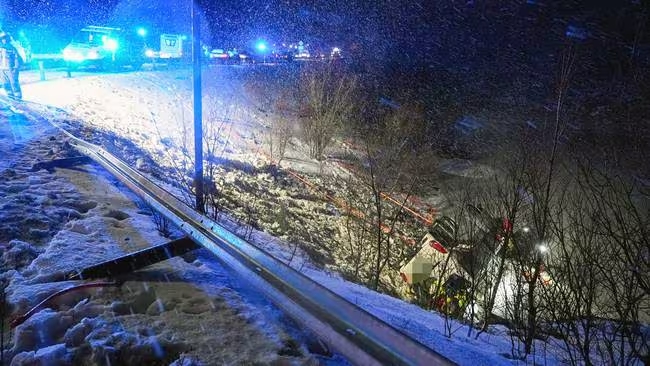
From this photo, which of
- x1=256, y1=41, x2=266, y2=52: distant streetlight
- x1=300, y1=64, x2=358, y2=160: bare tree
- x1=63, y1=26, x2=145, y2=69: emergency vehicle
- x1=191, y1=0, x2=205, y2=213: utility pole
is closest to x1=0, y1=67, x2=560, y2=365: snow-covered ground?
x1=191, y1=0, x2=205, y2=213: utility pole

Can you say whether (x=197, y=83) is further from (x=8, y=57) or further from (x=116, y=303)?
(x=8, y=57)

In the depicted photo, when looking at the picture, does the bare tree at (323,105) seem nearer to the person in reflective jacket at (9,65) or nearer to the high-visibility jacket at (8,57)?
the person in reflective jacket at (9,65)

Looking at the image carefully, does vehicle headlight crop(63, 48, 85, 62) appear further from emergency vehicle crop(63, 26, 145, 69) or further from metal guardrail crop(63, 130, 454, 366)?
metal guardrail crop(63, 130, 454, 366)

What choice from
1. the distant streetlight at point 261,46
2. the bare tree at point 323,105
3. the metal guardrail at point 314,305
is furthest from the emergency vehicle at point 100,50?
Result: the distant streetlight at point 261,46

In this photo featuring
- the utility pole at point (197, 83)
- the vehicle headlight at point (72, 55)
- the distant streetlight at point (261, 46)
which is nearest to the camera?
the utility pole at point (197, 83)

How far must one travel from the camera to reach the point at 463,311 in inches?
422

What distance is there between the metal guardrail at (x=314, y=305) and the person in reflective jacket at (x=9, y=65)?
12.8 meters

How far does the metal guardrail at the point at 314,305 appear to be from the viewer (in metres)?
2.05

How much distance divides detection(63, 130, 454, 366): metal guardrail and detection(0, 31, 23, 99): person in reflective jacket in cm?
1281

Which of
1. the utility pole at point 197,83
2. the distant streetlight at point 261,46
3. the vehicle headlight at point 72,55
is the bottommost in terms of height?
the utility pole at point 197,83

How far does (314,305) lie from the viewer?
2.56m

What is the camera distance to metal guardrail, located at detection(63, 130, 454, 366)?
2.05 metres

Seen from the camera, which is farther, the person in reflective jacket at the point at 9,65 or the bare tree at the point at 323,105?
the bare tree at the point at 323,105

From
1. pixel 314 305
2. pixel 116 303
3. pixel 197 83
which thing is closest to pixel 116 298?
pixel 116 303
